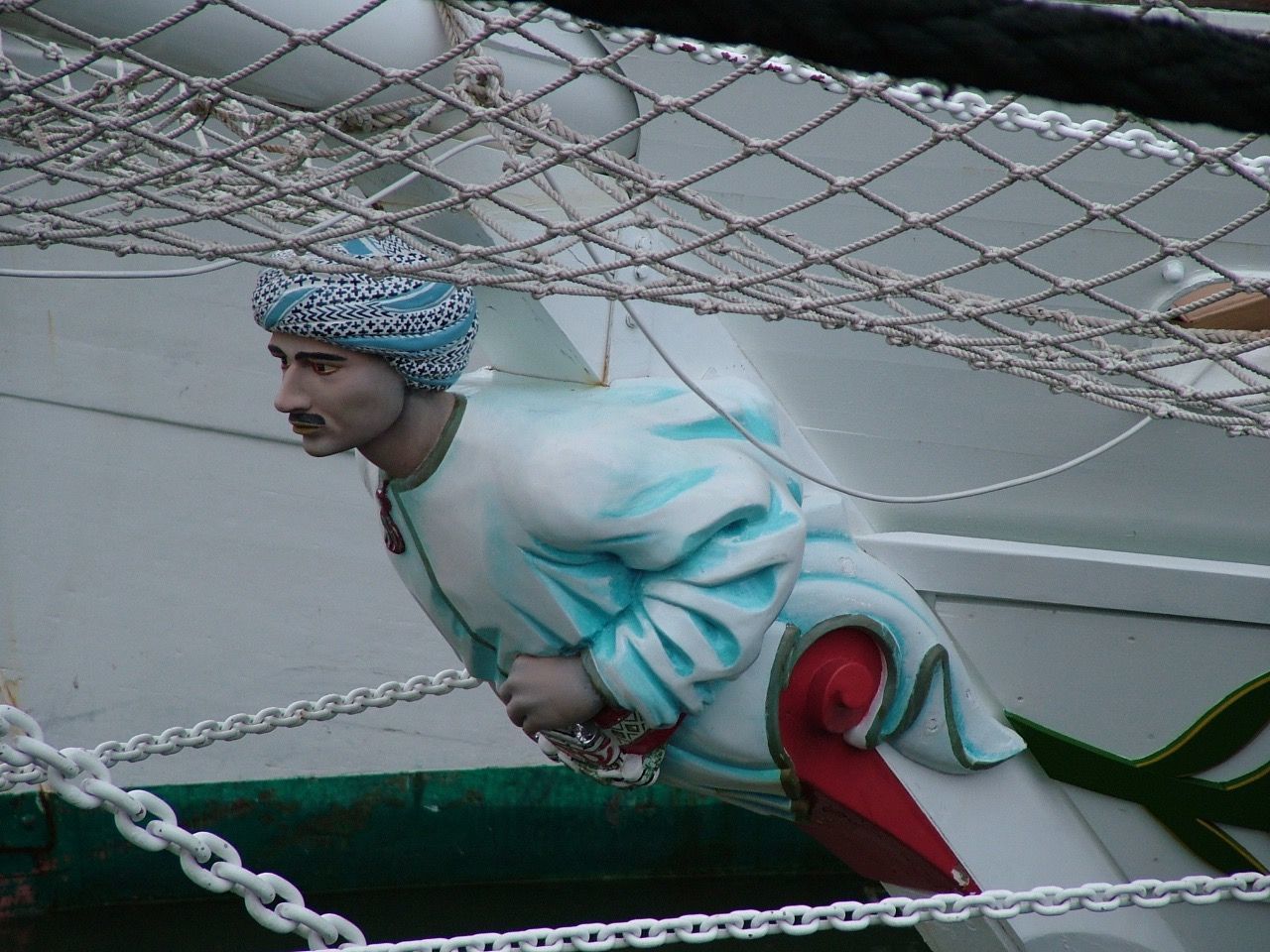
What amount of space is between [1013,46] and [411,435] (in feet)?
3.00

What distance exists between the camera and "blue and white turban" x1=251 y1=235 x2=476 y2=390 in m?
1.12

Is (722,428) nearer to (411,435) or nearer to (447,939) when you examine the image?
(411,435)

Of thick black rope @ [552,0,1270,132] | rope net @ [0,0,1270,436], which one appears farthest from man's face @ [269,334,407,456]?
thick black rope @ [552,0,1270,132]

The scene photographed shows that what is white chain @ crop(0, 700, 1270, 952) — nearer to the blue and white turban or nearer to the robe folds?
the robe folds

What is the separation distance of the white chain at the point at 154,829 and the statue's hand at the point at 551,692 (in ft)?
0.81

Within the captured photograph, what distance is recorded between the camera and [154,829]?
1.13 metres

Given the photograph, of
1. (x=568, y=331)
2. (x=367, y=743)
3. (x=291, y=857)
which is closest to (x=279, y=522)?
(x=367, y=743)

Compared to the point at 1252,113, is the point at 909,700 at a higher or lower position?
lower

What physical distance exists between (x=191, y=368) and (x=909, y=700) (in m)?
1.43

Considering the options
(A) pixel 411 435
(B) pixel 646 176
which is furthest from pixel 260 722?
(B) pixel 646 176

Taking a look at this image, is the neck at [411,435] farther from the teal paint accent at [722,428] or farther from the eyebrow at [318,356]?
the teal paint accent at [722,428]

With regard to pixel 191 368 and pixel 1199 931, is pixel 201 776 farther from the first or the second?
pixel 1199 931

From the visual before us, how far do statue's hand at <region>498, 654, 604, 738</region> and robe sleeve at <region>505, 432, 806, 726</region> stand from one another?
0.02m

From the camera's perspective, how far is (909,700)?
145 cm
